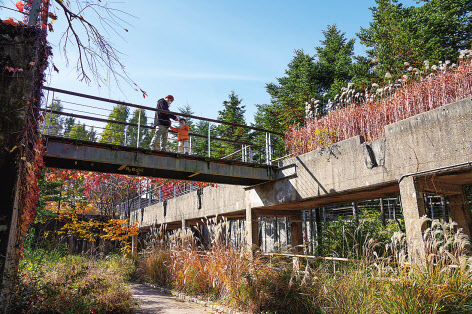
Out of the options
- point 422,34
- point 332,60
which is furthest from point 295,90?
point 422,34

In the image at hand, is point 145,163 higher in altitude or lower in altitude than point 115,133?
lower

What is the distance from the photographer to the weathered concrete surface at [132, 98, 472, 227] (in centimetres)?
493

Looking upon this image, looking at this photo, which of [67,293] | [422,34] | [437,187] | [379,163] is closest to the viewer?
[67,293]

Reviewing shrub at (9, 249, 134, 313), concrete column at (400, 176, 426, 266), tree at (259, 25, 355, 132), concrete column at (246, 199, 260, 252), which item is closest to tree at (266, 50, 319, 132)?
tree at (259, 25, 355, 132)

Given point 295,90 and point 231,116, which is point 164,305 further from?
point 231,116

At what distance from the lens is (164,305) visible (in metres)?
6.93

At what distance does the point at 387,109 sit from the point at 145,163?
203 inches

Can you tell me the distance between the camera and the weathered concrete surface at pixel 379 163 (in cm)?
493

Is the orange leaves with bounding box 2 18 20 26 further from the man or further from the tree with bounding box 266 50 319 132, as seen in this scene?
the tree with bounding box 266 50 319 132

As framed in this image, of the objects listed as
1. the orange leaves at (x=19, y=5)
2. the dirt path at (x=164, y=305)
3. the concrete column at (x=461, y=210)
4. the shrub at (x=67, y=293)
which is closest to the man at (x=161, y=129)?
the shrub at (x=67, y=293)

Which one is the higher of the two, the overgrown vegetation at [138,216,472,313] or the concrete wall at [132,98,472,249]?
the concrete wall at [132,98,472,249]

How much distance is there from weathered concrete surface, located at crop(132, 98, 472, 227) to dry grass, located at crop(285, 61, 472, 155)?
47 cm

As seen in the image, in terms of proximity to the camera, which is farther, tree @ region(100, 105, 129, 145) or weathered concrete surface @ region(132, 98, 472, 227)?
tree @ region(100, 105, 129, 145)

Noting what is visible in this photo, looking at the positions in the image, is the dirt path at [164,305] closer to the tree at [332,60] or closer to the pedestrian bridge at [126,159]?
the pedestrian bridge at [126,159]
